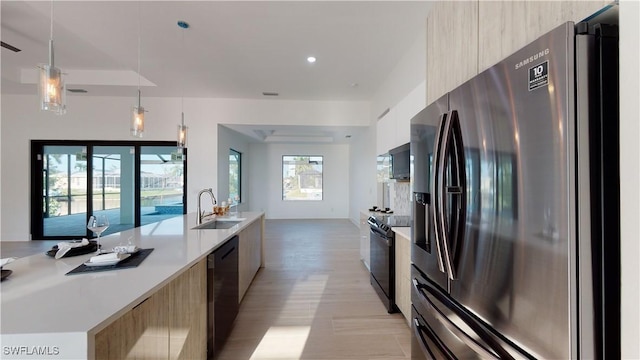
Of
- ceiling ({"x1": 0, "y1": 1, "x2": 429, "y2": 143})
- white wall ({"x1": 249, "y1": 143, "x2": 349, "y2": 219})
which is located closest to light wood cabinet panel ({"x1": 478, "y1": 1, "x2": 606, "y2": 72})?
ceiling ({"x1": 0, "y1": 1, "x2": 429, "y2": 143})

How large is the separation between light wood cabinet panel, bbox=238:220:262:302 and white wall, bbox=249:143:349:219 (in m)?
5.03

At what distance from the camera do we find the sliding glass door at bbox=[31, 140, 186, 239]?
5484 mm

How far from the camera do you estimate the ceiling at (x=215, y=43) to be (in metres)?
2.61

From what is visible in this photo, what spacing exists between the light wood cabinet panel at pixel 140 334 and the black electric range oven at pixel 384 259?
6.36 feet

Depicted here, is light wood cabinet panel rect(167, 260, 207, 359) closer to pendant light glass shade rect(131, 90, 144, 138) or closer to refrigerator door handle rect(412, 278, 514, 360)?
refrigerator door handle rect(412, 278, 514, 360)

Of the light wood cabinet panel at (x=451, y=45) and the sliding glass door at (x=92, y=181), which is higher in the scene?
the light wood cabinet panel at (x=451, y=45)

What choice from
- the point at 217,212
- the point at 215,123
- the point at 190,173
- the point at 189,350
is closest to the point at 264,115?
the point at 215,123

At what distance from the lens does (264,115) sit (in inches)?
221

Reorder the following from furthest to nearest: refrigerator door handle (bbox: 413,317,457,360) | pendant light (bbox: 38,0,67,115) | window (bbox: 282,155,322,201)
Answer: window (bbox: 282,155,322,201) < pendant light (bbox: 38,0,67,115) < refrigerator door handle (bbox: 413,317,457,360)

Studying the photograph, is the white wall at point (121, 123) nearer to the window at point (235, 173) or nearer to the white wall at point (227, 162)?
the white wall at point (227, 162)

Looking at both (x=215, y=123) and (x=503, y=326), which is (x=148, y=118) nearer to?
(x=215, y=123)

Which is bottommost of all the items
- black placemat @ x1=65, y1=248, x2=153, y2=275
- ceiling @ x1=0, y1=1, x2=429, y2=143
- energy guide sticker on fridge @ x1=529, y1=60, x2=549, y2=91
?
black placemat @ x1=65, y1=248, x2=153, y2=275

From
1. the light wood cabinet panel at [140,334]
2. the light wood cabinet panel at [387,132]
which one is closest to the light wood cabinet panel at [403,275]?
the light wood cabinet panel at [387,132]

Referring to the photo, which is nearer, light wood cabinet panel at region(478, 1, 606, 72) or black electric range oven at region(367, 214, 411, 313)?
light wood cabinet panel at region(478, 1, 606, 72)
